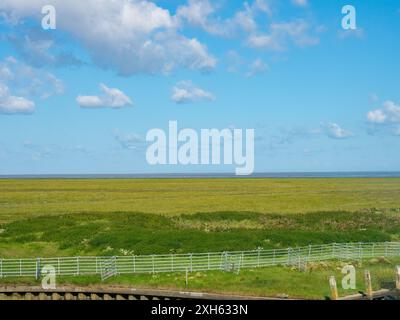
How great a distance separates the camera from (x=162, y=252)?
34.9 m

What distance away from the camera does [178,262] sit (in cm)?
3069

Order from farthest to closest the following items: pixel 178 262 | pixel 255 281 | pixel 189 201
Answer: pixel 189 201, pixel 178 262, pixel 255 281

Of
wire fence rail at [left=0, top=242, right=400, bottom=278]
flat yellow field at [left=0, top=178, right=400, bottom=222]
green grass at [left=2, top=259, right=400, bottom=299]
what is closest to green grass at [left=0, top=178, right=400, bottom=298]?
green grass at [left=2, top=259, right=400, bottom=299]

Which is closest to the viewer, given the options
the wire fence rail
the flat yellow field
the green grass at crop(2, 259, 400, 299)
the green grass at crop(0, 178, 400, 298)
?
the green grass at crop(2, 259, 400, 299)

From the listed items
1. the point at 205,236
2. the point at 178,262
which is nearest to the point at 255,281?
the point at 178,262

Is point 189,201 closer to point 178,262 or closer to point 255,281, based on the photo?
point 178,262

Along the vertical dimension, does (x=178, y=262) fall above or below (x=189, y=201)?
below

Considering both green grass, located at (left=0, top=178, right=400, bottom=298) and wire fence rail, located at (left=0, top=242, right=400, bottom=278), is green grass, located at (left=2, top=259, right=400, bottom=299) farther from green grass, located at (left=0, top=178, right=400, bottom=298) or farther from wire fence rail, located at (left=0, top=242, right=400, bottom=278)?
wire fence rail, located at (left=0, top=242, right=400, bottom=278)

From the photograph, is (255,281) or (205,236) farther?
(205,236)

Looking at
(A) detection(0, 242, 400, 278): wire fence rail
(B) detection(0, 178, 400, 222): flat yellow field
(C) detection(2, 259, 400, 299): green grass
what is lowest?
(C) detection(2, 259, 400, 299): green grass

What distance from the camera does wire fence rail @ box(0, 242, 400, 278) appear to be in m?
27.8

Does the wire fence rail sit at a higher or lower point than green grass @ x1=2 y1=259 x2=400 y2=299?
higher

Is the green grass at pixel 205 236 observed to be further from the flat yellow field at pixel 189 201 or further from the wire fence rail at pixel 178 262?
the flat yellow field at pixel 189 201
